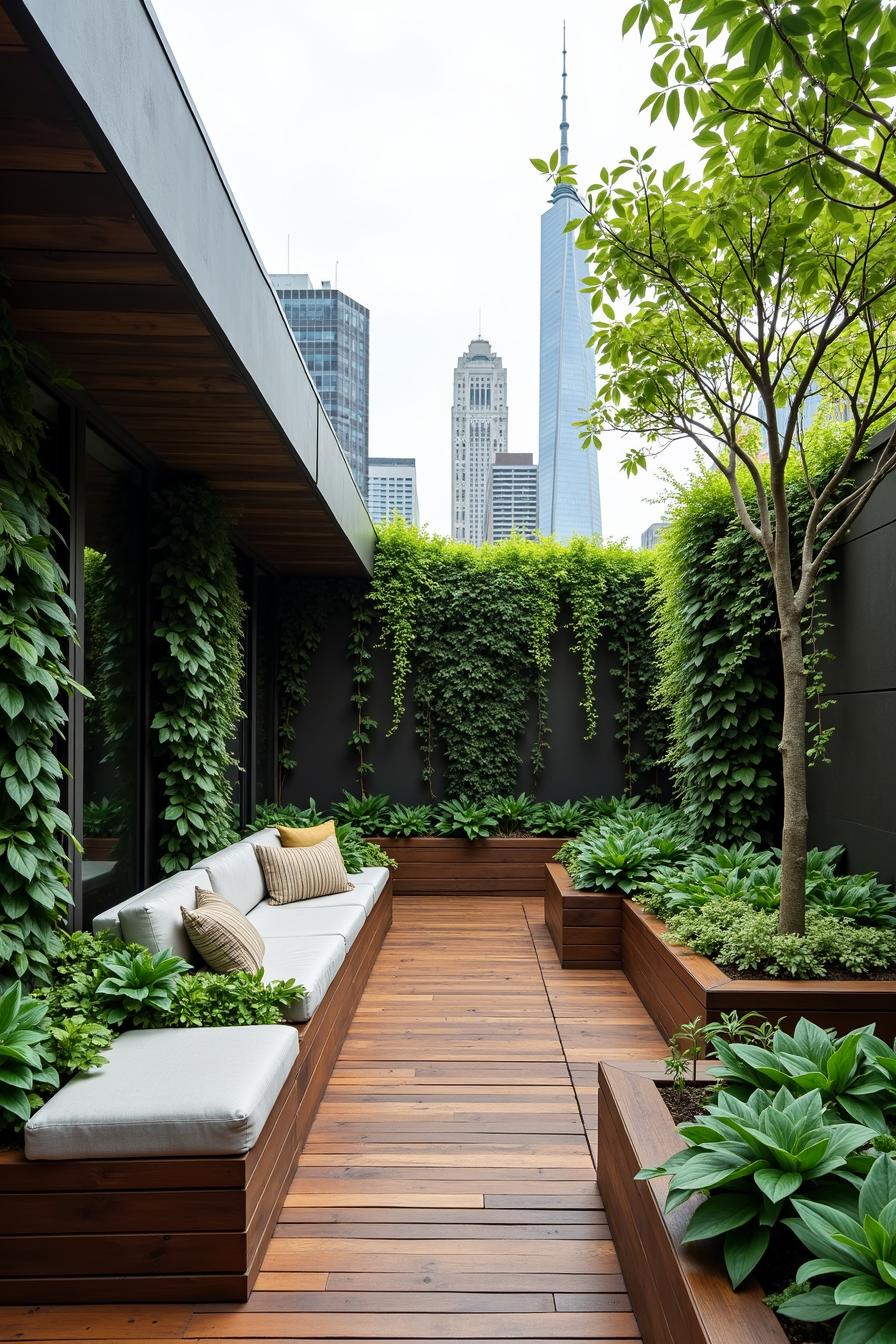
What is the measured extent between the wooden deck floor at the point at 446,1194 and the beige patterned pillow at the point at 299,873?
65cm

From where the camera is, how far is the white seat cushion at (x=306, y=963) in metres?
3.02

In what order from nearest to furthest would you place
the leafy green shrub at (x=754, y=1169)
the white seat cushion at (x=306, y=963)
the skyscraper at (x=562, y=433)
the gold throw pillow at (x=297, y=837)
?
1. the leafy green shrub at (x=754, y=1169)
2. the white seat cushion at (x=306, y=963)
3. the gold throw pillow at (x=297, y=837)
4. the skyscraper at (x=562, y=433)

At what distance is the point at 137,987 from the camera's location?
2678 millimetres

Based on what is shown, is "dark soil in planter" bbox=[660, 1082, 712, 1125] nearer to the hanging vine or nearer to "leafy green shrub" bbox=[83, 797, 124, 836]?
"leafy green shrub" bbox=[83, 797, 124, 836]

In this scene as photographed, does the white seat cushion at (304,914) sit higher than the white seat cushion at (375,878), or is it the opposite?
the white seat cushion at (304,914)

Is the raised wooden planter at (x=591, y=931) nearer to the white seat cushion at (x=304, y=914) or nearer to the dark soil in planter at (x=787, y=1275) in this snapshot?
the white seat cushion at (x=304, y=914)

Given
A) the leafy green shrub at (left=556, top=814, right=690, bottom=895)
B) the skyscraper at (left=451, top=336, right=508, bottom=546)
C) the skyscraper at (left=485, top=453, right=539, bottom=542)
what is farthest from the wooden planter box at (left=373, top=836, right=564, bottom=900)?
the skyscraper at (left=451, top=336, right=508, bottom=546)

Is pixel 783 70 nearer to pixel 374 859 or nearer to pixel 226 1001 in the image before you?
pixel 226 1001

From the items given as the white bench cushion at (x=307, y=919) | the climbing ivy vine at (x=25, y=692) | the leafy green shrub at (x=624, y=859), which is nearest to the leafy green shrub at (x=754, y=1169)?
the climbing ivy vine at (x=25, y=692)

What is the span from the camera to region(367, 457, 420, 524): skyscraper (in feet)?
25.0

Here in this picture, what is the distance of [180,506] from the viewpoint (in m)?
4.42

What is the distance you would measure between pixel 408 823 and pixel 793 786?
4021 millimetres

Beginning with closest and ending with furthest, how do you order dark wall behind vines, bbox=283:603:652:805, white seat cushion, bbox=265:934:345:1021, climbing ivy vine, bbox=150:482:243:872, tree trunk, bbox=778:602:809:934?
1. white seat cushion, bbox=265:934:345:1021
2. tree trunk, bbox=778:602:809:934
3. climbing ivy vine, bbox=150:482:243:872
4. dark wall behind vines, bbox=283:603:652:805

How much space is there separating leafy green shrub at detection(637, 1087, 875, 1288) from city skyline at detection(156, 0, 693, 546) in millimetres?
2321
